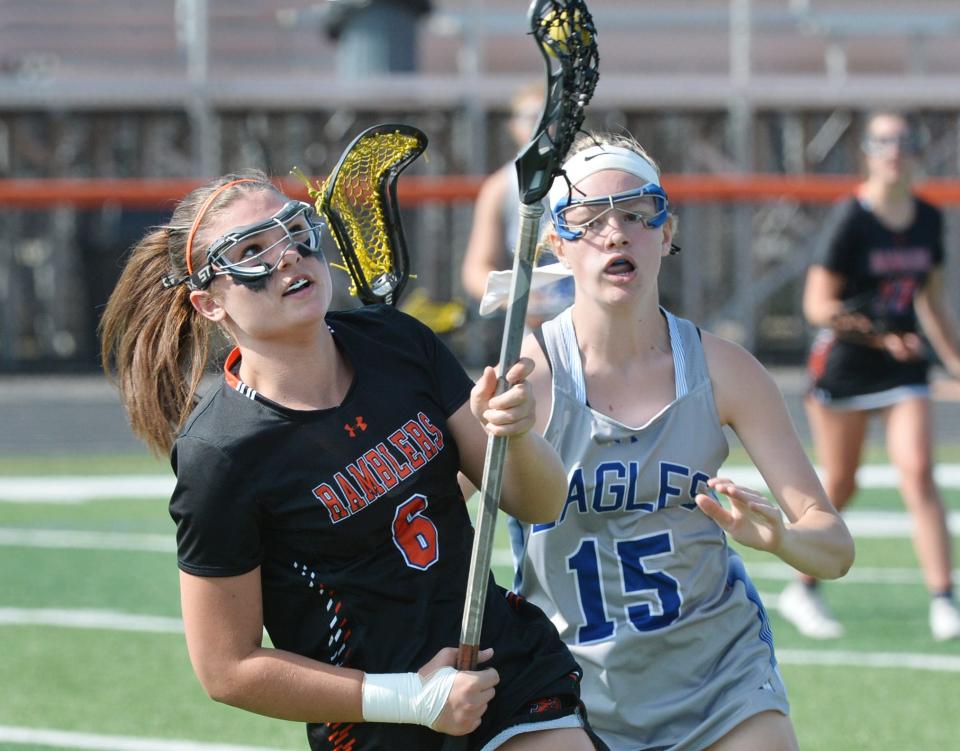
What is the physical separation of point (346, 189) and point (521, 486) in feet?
3.09

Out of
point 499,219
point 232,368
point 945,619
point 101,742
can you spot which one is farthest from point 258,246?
point 945,619

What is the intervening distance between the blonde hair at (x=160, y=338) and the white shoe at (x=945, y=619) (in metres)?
4.16

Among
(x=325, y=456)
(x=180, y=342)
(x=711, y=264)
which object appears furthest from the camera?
(x=711, y=264)

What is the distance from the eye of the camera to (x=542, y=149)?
281 centimetres

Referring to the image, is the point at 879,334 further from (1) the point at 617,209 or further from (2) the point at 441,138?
(2) the point at 441,138

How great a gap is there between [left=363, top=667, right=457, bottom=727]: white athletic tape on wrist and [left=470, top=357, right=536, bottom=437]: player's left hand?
1.68 ft

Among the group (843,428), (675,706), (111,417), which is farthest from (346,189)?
(111,417)

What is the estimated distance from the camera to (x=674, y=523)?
11.7ft

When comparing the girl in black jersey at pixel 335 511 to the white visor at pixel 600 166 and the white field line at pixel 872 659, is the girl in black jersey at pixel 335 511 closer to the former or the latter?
the white visor at pixel 600 166

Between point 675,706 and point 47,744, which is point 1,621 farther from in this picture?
point 675,706

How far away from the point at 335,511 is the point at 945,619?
4.25 meters

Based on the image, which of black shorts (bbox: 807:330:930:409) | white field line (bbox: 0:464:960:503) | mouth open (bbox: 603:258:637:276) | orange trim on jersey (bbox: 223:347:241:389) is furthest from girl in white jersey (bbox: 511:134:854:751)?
white field line (bbox: 0:464:960:503)

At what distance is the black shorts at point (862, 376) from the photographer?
6.74m

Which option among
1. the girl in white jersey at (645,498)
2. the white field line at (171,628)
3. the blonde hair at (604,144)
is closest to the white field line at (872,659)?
the white field line at (171,628)
